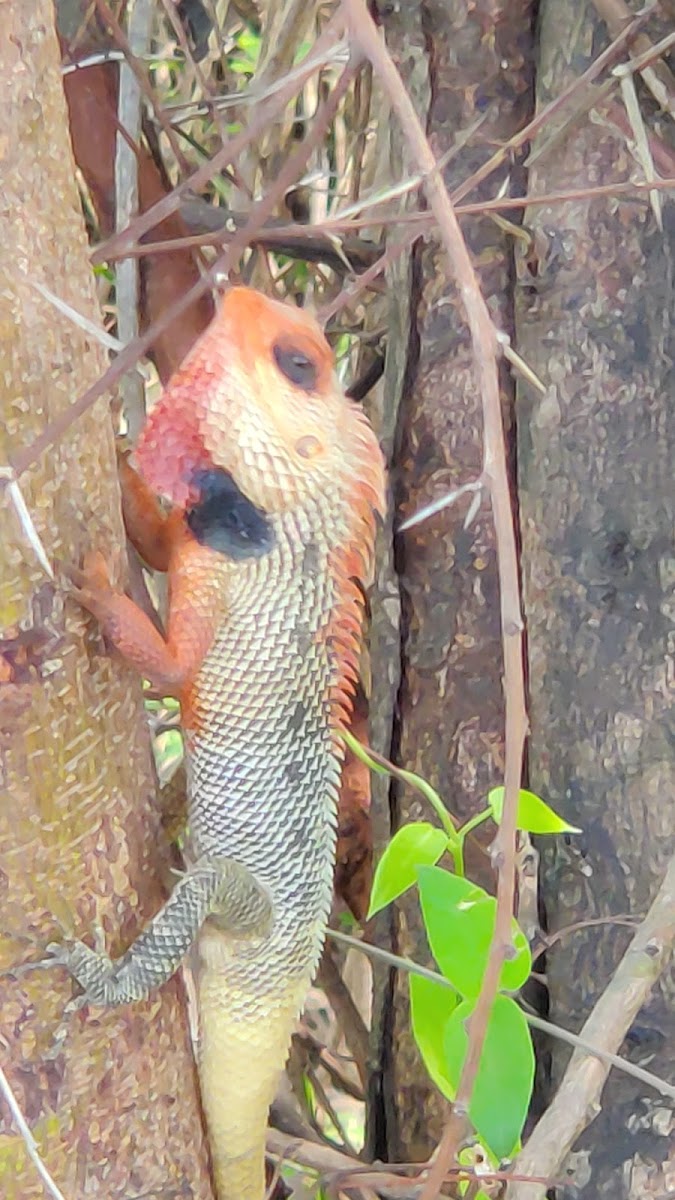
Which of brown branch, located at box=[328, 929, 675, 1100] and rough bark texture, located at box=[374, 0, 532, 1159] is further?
rough bark texture, located at box=[374, 0, 532, 1159]

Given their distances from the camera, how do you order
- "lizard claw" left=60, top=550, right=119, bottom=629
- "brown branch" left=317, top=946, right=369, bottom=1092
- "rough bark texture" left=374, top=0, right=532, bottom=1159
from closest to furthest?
"lizard claw" left=60, top=550, right=119, bottom=629 → "rough bark texture" left=374, top=0, right=532, bottom=1159 → "brown branch" left=317, top=946, right=369, bottom=1092

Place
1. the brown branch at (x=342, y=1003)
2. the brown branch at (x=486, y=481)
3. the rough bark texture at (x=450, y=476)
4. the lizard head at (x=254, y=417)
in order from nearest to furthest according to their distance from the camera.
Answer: the brown branch at (x=486, y=481) < the lizard head at (x=254, y=417) < the rough bark texture at (x=450, y=476) < the brown branch at (x=342, y=1003)

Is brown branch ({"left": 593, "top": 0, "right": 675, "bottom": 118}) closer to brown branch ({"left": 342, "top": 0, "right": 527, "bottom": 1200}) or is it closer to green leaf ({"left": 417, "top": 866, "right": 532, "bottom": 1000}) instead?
brown branch ({"left": 342, "top": 0, "right": 527, "bottom": 1200})

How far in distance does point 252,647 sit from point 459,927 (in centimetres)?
24

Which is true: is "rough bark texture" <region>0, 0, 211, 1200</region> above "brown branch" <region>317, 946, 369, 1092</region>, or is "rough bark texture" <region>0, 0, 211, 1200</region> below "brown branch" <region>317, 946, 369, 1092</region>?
above

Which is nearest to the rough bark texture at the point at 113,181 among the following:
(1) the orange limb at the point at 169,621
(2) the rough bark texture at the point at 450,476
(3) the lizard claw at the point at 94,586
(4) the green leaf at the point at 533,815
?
(2) the rough bark texture at the point at 450,476

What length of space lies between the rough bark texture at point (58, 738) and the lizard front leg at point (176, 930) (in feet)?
0.05

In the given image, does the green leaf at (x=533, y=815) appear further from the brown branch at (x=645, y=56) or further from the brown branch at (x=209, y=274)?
the brown branch at (x=645, y=56)

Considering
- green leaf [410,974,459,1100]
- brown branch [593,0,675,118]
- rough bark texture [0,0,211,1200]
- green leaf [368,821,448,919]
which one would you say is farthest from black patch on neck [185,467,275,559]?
brown branch [593,0,675,118]

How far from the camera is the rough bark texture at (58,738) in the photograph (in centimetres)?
63

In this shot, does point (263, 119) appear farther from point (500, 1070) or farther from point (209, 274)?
point (500, 1070)

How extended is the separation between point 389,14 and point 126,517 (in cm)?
50

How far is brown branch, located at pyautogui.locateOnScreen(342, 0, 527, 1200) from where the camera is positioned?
0.44 meters

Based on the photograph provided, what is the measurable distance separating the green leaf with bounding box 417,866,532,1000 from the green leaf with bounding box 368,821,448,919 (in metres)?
0.07
